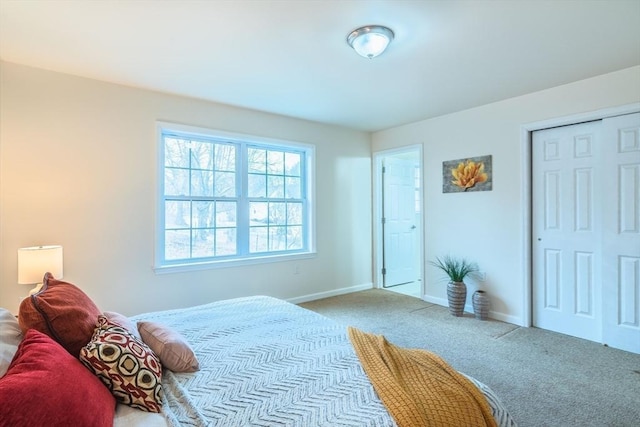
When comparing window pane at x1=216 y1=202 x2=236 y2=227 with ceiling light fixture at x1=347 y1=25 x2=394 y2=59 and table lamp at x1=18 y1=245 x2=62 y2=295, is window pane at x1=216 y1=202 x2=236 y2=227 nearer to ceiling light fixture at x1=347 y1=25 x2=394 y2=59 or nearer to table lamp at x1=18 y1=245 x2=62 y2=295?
table lamp at x1=18 y1=245 x2=62 y2=295

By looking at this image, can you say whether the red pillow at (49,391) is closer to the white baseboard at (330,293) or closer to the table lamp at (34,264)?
the table lamp at (34,264)

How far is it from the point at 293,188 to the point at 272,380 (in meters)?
3.28

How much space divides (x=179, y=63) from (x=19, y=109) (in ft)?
4.54

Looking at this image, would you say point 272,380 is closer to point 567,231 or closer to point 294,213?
point 294,213

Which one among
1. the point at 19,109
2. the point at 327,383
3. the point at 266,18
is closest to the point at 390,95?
the point at 266,18

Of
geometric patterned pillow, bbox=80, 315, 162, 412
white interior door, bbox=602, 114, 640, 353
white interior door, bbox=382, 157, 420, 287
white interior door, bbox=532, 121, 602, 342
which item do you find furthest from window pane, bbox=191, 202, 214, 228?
white interior door, bbox=602, 114, 640, 353

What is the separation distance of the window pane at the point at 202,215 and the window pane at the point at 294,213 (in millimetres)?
1053

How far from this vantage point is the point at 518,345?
2.92 meters

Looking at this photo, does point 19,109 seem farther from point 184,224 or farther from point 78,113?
point 184,224

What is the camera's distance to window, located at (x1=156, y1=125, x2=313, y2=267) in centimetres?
348

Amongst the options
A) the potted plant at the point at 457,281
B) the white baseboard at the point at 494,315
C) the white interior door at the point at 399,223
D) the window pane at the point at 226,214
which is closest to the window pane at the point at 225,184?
the window pane at the point at 226,214

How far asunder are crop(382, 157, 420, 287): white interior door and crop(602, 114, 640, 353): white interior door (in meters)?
2.70

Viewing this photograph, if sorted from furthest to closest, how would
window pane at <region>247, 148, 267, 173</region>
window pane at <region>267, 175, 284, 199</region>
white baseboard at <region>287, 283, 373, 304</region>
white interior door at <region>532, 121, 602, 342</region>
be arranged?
1. white baseboard at <region>287, 283, 373, 304</region>
2. window pane at <region>267, 175, 284, 199</region>
3. window pane at <region>247, 148, 267, 173</region>
4. white interior door at <region>532, 121, 602, 342</region>

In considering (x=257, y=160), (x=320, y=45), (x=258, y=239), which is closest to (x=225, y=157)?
(x=257, y=160)
